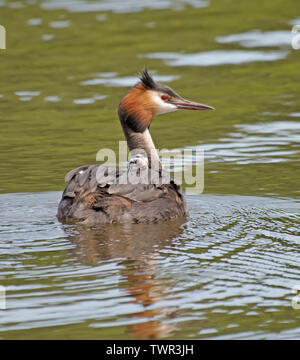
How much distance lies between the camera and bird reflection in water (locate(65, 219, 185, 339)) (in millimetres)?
6605

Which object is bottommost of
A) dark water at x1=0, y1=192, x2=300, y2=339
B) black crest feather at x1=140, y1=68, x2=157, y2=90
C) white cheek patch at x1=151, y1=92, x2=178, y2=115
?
dark water at x1=0, y1=192, x2=300, y2=339

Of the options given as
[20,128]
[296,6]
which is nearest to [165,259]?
[20,128]

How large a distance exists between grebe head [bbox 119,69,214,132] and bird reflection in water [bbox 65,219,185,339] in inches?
60.0

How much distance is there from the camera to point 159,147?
13.2 meters

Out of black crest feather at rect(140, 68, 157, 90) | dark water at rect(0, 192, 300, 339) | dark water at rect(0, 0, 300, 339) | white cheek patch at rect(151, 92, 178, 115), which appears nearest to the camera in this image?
dark water at rect(0, 192, 300, 339)

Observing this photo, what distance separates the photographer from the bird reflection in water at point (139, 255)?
6.61 metres

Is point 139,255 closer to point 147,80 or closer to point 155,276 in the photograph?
point 155,276

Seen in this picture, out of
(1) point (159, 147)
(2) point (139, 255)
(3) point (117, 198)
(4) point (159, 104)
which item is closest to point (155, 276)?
(2) point (139, 255)

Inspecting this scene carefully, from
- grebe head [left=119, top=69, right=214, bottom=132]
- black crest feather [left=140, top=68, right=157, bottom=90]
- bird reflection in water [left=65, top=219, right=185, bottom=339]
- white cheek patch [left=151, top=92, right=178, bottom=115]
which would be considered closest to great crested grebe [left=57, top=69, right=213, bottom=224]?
bird reflection in water [left=65, top=219, right=185, bottom=339]

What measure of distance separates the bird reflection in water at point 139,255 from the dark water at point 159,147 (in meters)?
0.02

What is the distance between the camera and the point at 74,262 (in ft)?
26.1

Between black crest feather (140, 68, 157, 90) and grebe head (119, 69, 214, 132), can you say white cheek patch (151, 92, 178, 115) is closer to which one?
grebe head (119, 69, 214, 132)

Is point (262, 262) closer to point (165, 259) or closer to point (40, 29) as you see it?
point (165, 259)

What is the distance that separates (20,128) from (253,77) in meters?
4.56
